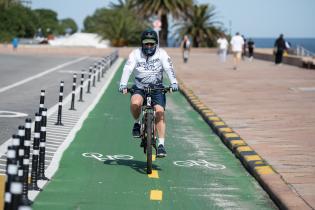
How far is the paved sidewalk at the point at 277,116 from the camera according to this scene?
11562 millimetres

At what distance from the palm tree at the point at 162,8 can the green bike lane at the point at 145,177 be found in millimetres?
70444

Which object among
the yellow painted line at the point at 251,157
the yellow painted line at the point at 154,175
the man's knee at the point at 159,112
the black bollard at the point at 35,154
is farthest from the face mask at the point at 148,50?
the black bollard at the point at 35,154

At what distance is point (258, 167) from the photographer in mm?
12531

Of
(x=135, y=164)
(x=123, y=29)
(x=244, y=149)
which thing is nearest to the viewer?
(x=135, y=164)

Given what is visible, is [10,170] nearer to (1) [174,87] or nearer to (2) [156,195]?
(2) [156,195]

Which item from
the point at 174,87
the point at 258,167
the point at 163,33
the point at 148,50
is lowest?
the point at 163,33

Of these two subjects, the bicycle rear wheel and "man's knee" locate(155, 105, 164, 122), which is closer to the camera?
the bicycle rear wheel

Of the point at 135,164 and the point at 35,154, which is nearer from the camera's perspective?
the point at 35,154

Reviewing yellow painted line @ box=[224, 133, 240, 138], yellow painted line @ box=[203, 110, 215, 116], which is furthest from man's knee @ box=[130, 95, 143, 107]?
yellow painted line @ box=[203, 110, 215, 116]

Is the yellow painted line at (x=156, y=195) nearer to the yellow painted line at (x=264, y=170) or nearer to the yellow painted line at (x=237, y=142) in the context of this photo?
the yellow painted line at (x=264, y=170)

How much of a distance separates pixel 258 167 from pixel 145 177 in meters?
1.64

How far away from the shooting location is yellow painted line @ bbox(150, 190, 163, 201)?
10445 millimetres

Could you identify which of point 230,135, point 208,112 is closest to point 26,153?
point 230,135

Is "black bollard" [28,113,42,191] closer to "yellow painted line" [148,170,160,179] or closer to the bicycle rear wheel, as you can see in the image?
the bicycle rear wheel
